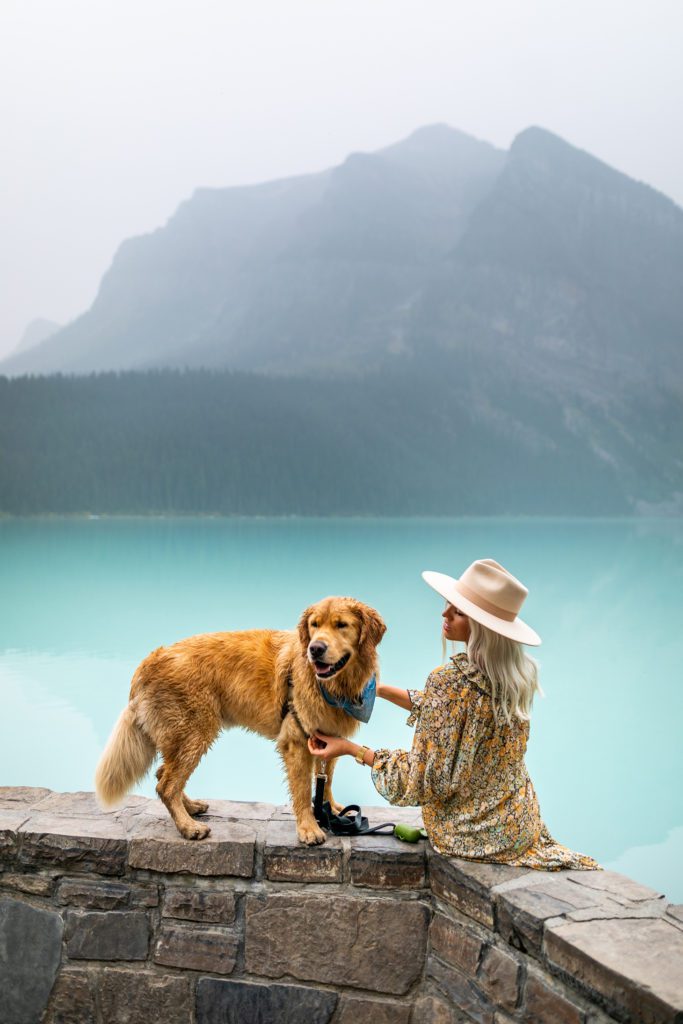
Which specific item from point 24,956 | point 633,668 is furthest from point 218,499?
point 24,956

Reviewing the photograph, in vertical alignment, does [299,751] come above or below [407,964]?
above

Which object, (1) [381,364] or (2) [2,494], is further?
(1) [381,364]

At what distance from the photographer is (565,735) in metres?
12.1

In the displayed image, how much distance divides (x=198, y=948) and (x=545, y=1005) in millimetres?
1183

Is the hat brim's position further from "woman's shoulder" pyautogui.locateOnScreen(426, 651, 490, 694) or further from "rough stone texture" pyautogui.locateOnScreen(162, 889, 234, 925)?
"rough stone texture" pyautogui.locateOnScreen(162, 889, 234, 925)

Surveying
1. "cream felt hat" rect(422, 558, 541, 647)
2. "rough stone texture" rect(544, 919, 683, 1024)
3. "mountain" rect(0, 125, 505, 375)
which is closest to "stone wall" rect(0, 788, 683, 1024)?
"rough stone texture" rect(544, 919, 683, 1024)

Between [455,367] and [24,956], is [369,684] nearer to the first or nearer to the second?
[24,956]

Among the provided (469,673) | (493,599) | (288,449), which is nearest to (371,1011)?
(469,673)

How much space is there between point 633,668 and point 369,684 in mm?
14729

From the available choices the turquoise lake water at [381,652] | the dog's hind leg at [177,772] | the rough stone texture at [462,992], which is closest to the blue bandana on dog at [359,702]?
the dog's hind leg at [177,772]

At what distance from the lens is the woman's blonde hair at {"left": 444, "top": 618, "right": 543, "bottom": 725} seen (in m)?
2.57

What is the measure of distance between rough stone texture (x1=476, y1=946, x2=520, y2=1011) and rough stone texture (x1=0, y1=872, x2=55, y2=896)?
1442 mm

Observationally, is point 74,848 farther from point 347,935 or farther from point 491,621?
point 491,621

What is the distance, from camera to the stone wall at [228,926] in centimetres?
277
